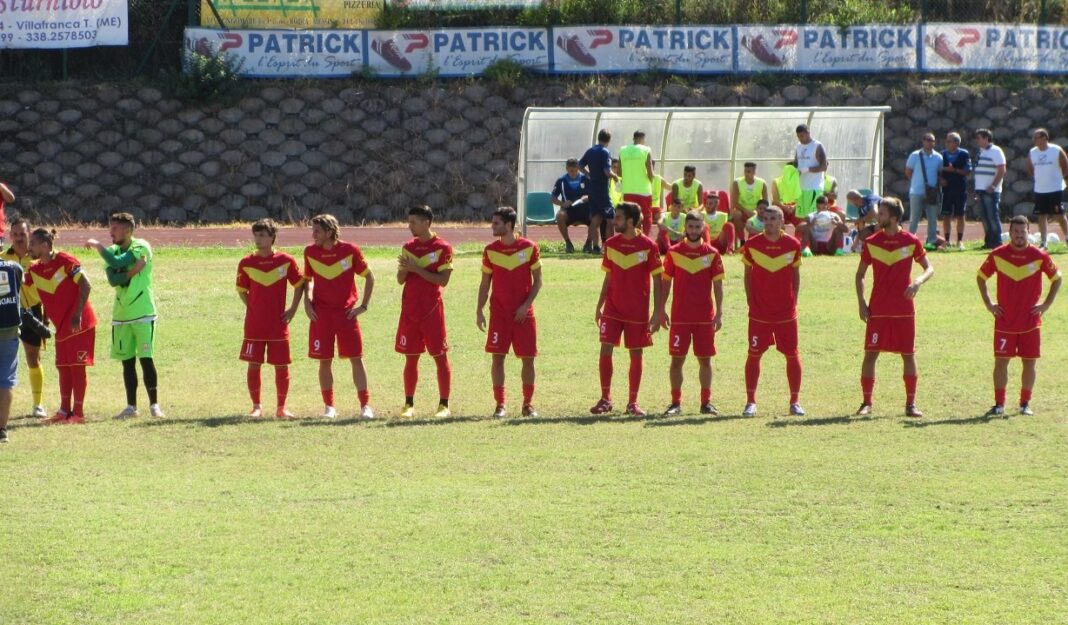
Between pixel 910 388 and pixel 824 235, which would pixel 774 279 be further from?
pixel 824 235

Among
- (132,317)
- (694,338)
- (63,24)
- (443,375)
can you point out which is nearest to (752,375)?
(694,338)

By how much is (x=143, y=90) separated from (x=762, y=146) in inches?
519

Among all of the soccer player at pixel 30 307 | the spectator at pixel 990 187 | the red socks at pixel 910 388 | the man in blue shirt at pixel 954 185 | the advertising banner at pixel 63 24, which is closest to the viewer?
the red socks at pixel 910 388

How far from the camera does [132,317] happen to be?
1337 cm

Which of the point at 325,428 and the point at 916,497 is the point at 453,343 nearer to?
the point at 325,428

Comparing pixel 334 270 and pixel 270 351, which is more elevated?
pixel 334 270

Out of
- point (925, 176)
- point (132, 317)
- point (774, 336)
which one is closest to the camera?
point (774, 336)

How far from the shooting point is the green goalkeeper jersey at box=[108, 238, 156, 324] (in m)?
13.4

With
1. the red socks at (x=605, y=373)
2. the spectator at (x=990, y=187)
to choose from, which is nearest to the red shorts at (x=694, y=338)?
the red socks at (x=605, y=373)

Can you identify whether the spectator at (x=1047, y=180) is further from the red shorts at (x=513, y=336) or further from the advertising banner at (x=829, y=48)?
the red shorts at (x=513, y=336)

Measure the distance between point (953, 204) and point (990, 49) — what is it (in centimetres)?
949

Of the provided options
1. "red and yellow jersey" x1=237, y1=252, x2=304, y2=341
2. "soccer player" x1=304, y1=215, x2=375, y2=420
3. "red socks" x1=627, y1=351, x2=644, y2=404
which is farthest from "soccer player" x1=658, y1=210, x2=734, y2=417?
"red and yellow jersey" x1=237, y1=252, x2=304, y2=341

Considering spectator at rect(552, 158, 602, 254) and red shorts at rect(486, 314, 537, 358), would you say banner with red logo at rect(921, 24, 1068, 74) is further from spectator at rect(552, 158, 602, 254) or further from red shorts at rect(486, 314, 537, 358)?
red shorts at rect(486, 314, 537, 358)

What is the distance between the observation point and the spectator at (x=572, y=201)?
24078mm
